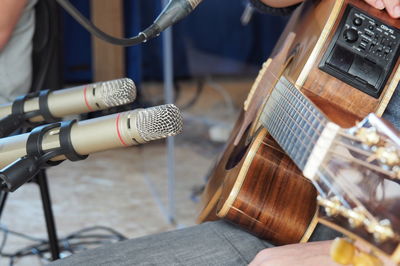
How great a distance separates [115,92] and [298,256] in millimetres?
355

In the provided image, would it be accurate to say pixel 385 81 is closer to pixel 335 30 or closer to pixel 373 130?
pixel 335 30

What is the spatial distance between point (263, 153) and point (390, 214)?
1.22ft

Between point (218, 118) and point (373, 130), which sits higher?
point (373, 130)

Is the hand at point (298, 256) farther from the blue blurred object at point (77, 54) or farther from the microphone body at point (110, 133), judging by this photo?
the blue blurred object at point (77, 54)

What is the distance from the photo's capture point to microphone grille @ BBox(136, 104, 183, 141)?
0.75m

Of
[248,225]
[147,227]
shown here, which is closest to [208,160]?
[147,227]

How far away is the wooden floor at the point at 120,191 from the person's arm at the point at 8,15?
906mm

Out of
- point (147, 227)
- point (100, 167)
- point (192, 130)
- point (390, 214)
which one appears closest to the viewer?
point (390, 214)

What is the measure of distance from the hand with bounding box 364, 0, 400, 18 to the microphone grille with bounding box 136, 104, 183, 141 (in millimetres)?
434

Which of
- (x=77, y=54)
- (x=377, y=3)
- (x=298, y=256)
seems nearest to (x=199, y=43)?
(x=77, y=54)

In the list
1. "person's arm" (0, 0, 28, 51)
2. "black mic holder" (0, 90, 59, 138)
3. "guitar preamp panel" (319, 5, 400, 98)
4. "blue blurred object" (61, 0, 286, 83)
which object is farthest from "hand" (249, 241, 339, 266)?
"blue blurred object" (61, 0, 286, 83)

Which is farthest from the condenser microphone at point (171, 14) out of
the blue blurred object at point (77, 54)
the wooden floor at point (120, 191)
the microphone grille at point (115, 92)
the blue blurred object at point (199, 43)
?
the blue blurred object at point (77, 54)

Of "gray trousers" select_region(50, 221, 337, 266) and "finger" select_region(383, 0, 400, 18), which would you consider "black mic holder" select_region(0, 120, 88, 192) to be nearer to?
"gray trousers" select_region(50, 221, 337, 266)

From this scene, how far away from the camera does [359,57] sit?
995 mm
